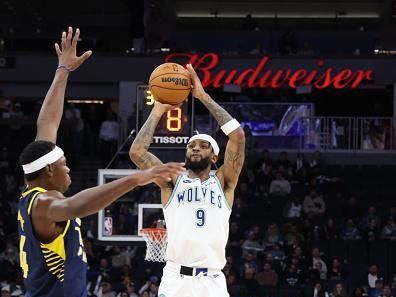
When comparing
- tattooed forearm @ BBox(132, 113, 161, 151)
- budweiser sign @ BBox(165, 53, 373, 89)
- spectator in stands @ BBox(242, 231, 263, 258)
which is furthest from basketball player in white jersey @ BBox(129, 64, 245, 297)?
budweiser sign @ BBox(165, 53, 373, 89)

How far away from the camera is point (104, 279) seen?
1917cm

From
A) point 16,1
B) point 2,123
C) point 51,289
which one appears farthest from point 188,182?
point 16,1

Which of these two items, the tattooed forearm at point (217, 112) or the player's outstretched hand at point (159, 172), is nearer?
the player's outstretched hand at point (159, 172)

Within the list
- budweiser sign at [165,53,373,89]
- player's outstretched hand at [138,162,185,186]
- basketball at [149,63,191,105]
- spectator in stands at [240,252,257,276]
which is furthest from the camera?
budweiser sign at [165,53,373,89]

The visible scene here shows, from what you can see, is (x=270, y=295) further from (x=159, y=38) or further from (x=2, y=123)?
(x=159, y=38)

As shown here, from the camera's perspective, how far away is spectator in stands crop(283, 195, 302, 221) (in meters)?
22.8

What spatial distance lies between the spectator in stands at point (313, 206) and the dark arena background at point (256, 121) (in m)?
0.03

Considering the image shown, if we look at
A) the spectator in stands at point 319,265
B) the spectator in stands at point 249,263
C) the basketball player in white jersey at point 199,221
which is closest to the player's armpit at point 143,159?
the basketball player in white jersey at point 199,221

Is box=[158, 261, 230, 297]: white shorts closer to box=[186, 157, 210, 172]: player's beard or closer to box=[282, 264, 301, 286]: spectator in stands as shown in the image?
box=[186, 157, 210, 172]: player's beard

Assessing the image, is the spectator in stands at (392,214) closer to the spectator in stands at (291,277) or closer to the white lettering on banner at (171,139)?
the spectator in stands at (291,277)

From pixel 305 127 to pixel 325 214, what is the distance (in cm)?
473

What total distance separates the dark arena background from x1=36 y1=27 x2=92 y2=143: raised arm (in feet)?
27.4

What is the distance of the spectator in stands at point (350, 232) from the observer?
21.7m

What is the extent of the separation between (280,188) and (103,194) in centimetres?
1916
